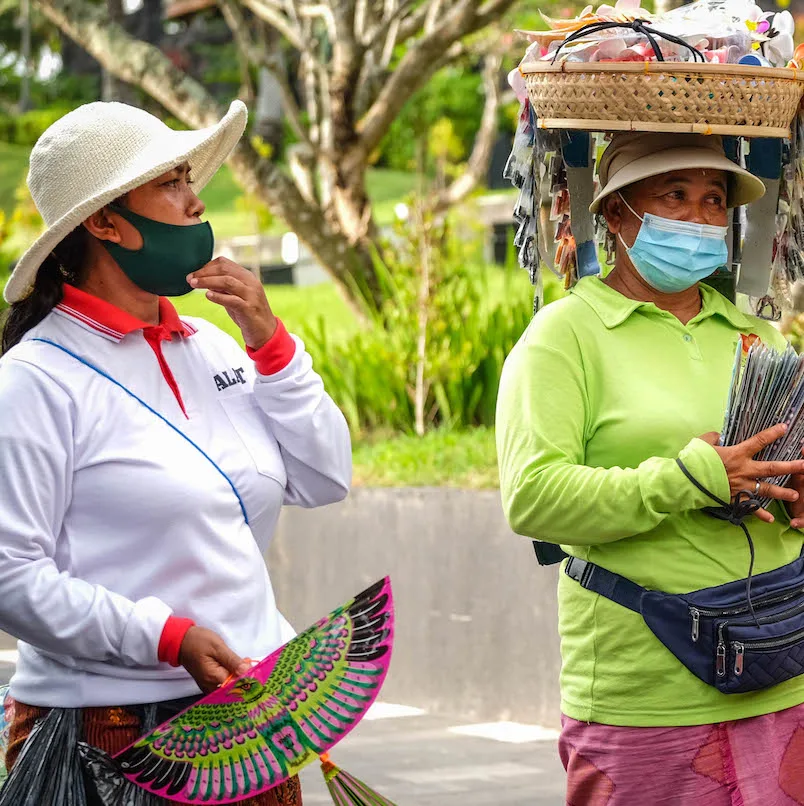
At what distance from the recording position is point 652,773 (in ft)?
10.2

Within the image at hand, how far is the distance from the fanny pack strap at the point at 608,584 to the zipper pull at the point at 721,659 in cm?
17

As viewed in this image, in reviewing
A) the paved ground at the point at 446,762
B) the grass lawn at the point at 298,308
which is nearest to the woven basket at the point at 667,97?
the paved ground at the point at 446,762

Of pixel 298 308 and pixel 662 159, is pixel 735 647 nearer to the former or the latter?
pixel 662 159

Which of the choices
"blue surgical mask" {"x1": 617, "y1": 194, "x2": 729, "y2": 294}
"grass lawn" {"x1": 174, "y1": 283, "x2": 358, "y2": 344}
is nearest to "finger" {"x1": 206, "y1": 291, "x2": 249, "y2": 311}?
"blue surgical mask" {"x1": 617, "y1": 194, "x2": 729, "y2": 294}

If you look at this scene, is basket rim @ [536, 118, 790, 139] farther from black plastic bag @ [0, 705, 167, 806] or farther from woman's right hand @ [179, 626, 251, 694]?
black plastic bag @ [0, 705, 167, 806]

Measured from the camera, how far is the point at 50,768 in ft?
9.25

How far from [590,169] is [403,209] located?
5295 millimetres

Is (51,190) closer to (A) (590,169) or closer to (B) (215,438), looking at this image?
(B) (215,438)

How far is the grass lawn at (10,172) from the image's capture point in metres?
24.0

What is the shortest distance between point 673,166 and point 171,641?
1.36m

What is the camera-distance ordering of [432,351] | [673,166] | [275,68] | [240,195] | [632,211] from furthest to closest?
[240,195] → [275,68] → [432,351] → [632,211] → [673,166]

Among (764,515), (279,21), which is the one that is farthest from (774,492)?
(279,21)

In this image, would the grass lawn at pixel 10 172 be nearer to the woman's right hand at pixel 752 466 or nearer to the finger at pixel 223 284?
the finger at pixel 223 284

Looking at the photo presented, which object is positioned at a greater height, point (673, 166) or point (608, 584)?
point (673, 166)
